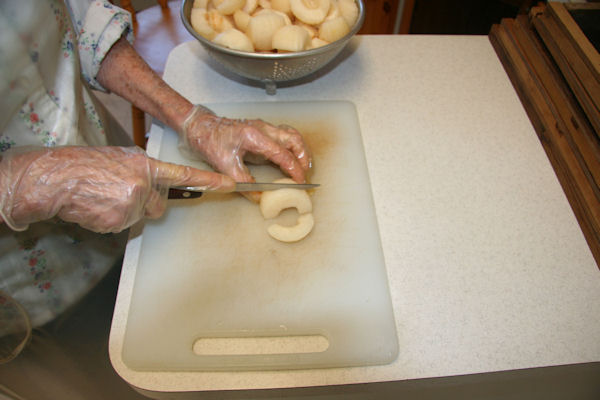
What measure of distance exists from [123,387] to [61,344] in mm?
170

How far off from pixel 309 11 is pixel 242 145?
355 millimetres

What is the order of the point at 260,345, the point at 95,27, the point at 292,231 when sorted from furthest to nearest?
1. the point at 95,27
2. the point at 292,231
3. the point at 260,345

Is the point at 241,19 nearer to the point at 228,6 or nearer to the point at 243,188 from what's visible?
the point at 228,6

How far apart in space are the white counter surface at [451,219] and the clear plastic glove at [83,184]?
0.41 ft

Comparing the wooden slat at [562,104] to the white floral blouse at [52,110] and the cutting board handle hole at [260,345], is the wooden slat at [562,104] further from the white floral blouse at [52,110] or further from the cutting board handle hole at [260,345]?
the white floral blouse at [52,110]

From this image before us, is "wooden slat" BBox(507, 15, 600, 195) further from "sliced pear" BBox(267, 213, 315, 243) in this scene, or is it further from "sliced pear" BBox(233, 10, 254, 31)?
"sliced pear" BBox(233, 10, 254, 31)

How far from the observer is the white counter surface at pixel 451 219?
0.66m

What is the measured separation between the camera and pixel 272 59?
847 mm

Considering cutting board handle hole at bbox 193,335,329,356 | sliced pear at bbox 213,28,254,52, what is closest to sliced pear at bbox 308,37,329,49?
sliced pear at bbox 213,28,254,52

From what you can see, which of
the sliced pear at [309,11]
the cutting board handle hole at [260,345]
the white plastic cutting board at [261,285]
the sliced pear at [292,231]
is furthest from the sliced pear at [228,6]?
the cutting board handle hole at [260,345]

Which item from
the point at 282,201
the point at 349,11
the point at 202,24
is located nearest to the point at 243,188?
the point at 282,201

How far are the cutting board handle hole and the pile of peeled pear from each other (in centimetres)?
58

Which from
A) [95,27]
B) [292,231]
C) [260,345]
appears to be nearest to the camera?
[260,345]

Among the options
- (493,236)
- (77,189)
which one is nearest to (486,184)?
(493,236)
